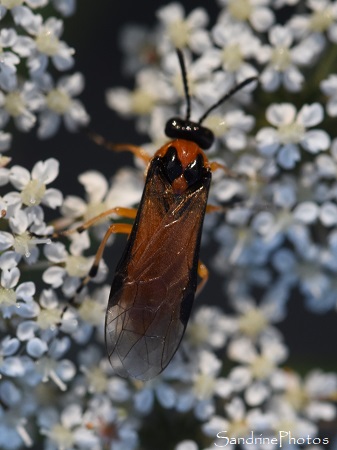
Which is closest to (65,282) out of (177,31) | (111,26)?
(177,31)

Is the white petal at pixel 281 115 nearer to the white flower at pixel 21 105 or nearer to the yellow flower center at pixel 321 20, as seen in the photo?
the yellow flower center at pixel 321 20

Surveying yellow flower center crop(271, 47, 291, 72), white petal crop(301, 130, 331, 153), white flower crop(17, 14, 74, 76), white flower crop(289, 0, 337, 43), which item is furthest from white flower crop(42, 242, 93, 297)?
white flower crop(289, 0, 337, 43)

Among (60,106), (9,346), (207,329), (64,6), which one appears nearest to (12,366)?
(9,346)

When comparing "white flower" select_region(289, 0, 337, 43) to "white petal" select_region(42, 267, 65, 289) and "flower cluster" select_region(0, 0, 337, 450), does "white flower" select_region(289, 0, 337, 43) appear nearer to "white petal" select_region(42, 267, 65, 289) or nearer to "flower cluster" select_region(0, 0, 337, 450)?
"flower cluster" select_region(0, 0, 337, 450)

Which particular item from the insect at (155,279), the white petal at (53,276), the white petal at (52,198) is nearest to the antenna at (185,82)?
the insect at (155,279)

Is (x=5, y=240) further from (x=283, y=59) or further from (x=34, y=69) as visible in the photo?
(x=283, y=59)

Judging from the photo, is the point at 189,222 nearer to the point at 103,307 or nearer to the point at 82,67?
the point at 103,307
